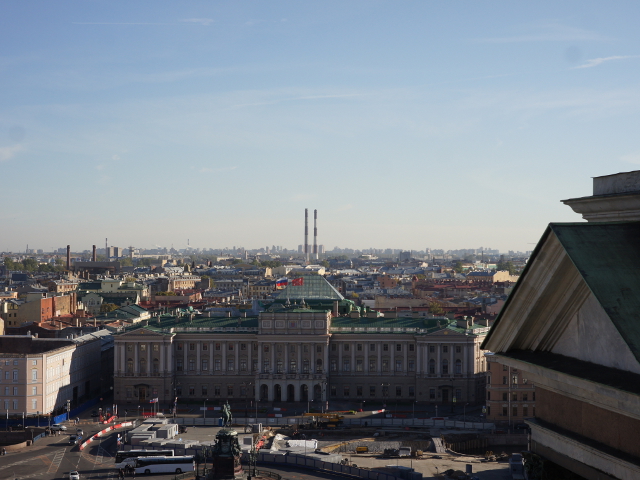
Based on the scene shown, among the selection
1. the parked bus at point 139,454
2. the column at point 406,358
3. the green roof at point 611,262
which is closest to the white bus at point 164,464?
the parked bus at point 139,454

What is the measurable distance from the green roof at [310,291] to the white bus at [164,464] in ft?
122

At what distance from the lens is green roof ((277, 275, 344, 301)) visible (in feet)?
312

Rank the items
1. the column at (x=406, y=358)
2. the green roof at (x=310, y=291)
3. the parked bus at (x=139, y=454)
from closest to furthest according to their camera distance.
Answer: the parked bus at (x=139, y=454) → the column at (x=406, y=358) → the green roof at (x=310, y=291)

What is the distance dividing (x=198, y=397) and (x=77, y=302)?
7189 cm

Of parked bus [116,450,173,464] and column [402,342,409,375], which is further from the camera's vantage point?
column [402,342,409,375]

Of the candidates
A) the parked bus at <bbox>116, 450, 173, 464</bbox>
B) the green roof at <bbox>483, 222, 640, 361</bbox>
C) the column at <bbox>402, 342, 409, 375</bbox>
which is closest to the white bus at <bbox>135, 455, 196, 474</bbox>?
the parked bus at <bbox>116, 450, 173, 464</bbox>

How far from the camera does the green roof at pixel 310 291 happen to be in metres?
95.0

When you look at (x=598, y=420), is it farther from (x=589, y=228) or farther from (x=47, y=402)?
(x=47, y=402)

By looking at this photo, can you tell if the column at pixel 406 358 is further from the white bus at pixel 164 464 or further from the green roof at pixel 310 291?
the white bus at pixel 164 464

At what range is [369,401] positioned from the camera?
277 feet

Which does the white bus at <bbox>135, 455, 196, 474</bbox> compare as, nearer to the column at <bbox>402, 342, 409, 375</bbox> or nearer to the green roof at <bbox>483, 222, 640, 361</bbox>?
the column at <bbox>402, 342, 409, 375</bbox>

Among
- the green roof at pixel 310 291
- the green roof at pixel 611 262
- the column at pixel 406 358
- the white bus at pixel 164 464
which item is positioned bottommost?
the white bus at pixel 164 464

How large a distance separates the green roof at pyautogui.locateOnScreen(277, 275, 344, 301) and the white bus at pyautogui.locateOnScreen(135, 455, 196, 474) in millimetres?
37300

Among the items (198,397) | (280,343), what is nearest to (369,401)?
(280,343)
